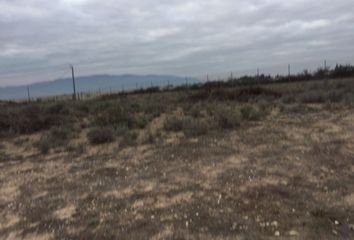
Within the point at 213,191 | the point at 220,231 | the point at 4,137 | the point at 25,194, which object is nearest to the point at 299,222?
the point at 220,231

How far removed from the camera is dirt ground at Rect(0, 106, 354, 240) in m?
6.05

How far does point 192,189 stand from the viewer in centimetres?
783

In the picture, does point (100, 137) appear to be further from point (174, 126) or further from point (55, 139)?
point (174, 126)

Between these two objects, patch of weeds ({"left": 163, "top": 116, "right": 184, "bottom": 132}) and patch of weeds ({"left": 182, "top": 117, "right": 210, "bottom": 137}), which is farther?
patch of weeds ({"left": 163, "top": 116, "right": 184, "bottom": 132})

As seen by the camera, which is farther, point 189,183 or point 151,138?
point 151,138

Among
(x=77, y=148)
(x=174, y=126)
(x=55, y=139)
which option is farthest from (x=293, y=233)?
(x=55, y=139)

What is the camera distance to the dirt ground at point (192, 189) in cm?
605

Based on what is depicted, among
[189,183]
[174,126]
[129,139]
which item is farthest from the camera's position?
[174,126]

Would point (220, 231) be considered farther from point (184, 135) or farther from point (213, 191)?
point (184, 135)

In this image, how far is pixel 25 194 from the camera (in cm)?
837

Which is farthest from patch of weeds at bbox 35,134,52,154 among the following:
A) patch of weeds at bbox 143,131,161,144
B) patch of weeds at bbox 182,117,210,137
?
patch of weeds at bbox 182,117,210,137

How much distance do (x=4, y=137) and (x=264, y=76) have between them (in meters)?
40.7

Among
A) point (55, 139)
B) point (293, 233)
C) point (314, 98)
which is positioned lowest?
point (293, 233)

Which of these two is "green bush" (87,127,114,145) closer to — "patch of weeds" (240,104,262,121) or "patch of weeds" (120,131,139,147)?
"patch of weeds" (120,131,139,147)
